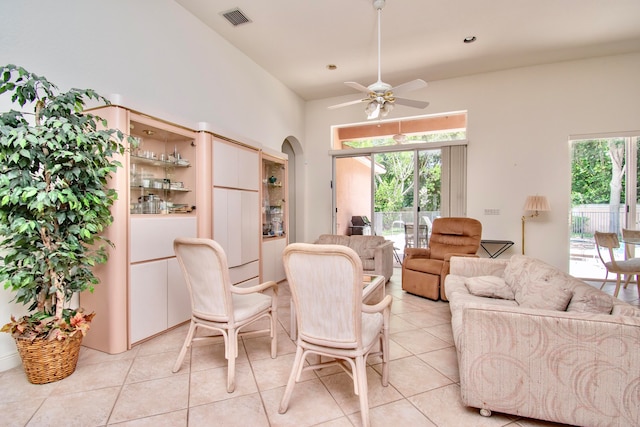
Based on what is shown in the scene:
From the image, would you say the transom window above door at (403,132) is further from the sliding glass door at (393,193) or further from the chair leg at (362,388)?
the chair leg at (362,388)

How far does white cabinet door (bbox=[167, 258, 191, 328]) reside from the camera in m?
2.90

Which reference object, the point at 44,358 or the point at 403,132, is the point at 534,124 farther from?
the point at 44,358

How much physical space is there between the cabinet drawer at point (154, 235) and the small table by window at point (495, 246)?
441 cm

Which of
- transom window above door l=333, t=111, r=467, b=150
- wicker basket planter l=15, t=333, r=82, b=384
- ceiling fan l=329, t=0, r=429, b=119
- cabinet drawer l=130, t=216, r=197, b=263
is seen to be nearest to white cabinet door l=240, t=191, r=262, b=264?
cabinet drawer l=130, t=216, r=197, b=263

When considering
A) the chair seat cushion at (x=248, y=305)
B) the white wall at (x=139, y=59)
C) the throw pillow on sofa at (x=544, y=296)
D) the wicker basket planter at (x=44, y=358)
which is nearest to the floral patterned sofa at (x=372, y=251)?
the white wall at (x=139, y=59)

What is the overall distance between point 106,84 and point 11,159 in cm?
128

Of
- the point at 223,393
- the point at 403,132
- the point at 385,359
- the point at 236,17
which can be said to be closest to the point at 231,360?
the point at 223,393

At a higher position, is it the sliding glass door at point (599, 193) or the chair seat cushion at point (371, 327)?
the sliding glass door at point (599, 193)

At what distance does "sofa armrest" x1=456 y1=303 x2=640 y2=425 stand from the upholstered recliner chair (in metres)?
2.21

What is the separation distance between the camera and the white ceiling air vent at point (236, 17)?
3.52 meters

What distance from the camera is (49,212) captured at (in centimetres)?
198

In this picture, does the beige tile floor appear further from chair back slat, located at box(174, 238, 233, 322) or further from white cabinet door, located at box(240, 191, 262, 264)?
white cabinet door, located at box(240, 191, 262, 264)

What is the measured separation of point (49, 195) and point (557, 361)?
9.54ft

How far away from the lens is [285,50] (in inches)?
Result: 173
